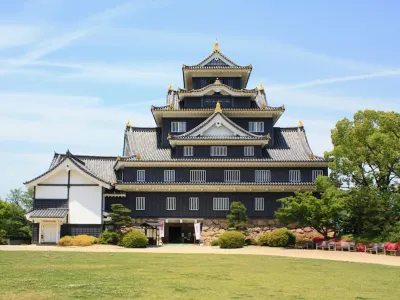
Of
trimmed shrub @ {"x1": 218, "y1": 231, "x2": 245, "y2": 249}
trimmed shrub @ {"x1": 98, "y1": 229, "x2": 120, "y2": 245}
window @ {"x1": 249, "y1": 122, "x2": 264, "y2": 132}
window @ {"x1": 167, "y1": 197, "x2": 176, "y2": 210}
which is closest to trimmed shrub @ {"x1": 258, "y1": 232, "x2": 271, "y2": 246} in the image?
trimmed shrub @ {"x1": 218, "y1": 231, "x2": 245, "y2": 249}

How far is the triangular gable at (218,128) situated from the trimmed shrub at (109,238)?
1116cm

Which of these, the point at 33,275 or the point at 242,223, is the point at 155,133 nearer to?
the point at 242,223

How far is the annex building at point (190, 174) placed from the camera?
143ft

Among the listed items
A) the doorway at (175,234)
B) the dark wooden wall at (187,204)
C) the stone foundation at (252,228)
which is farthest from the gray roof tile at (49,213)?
the doorway at (175,234)

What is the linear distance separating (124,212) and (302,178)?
15.9 metres

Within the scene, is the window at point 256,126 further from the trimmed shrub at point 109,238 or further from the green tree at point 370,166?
the trimmed shrub at point 109,238

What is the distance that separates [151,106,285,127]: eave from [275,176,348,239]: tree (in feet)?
36.7

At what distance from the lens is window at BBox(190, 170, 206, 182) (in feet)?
155

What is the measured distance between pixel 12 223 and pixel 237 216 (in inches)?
836

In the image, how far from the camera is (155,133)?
52375 millimetres

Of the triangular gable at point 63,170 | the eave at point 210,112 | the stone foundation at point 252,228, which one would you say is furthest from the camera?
the eave at point 210,112

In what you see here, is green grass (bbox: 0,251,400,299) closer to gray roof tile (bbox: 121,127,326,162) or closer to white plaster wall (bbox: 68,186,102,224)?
white plaster wall (bbox: 68,186,102,224)

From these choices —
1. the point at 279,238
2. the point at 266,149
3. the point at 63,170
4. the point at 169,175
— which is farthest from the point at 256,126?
the point at 63,170

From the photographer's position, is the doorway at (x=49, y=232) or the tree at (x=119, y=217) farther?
the doorway at (x=49, y=232)
